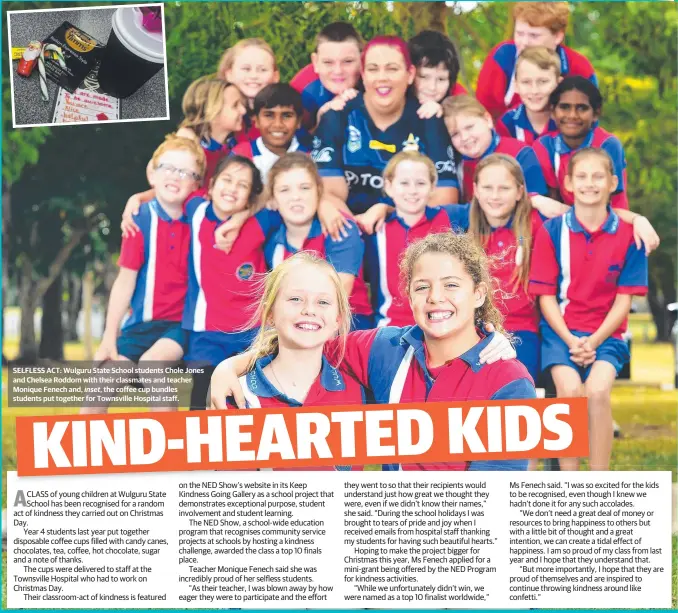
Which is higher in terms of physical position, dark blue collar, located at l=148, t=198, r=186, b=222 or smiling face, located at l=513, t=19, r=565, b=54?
smiling face, located at l=513, t=19, r=565, b=54

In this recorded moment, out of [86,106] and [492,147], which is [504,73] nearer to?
[492,147]

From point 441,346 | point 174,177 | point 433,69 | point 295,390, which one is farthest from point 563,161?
point 174,177

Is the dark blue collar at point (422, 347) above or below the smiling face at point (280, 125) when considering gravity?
below

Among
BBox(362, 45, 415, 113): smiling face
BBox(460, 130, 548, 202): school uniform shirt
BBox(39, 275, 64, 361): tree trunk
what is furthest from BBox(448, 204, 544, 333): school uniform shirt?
BBox(39, 275, 64, 361): tree trunk

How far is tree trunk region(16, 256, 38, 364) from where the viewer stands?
21.9 ft

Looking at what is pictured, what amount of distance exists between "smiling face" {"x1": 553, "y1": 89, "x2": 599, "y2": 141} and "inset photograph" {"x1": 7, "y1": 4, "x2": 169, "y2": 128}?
7.37 ft

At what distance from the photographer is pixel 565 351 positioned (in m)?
6.47

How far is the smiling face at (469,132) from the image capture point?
255 inches

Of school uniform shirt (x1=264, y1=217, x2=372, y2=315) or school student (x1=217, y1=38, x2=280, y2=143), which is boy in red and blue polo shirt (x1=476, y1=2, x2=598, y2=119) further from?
school student (x1=217, y1=38, x2=280, y2=143)

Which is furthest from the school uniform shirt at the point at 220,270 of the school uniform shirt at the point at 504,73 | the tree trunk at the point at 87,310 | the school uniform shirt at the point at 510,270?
the school uniform shirt at the point at 504,73

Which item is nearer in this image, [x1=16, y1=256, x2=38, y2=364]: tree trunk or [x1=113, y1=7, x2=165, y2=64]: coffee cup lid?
[x1=113, y1=7, x2=165, y2=64]: coffee cup lid

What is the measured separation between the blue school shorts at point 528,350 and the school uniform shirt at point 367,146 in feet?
3.07

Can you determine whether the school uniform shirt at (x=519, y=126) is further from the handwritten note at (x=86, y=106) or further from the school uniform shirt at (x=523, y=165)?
the handwritten note at (x=86, y=106)

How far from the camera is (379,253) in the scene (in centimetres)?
648
